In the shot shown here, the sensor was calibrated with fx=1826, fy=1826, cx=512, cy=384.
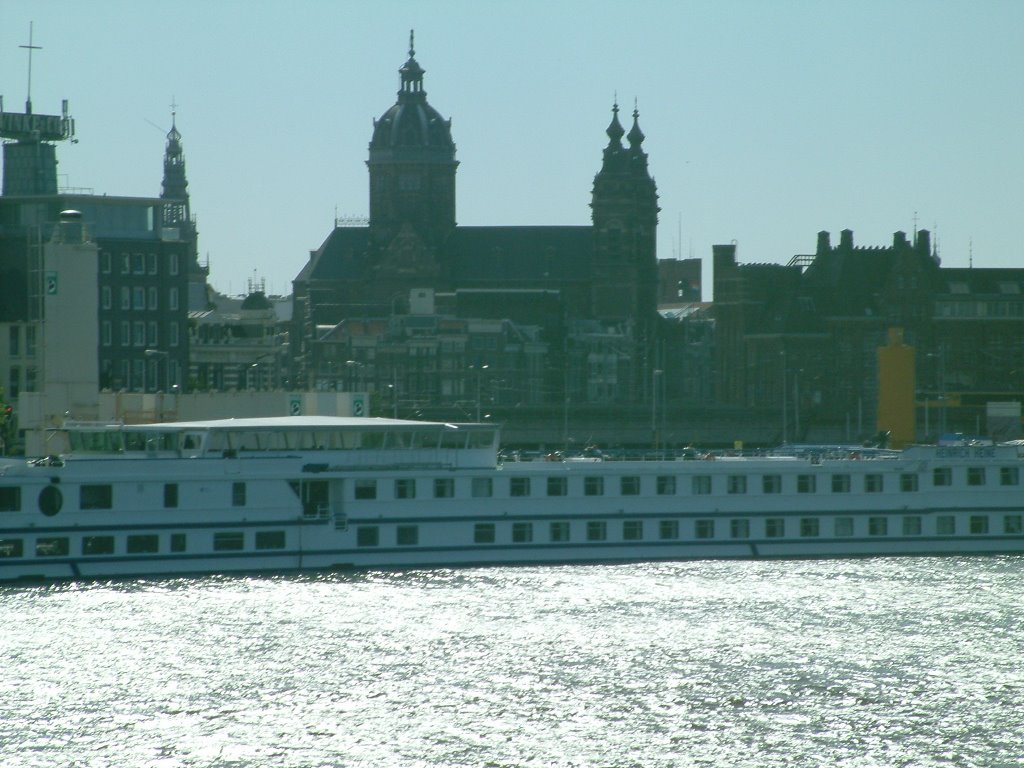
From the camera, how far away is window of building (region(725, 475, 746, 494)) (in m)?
54.8

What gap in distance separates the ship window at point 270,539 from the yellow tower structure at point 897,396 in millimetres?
25741

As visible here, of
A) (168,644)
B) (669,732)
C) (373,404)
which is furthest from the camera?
(373,404)

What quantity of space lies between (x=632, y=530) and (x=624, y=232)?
279 feet

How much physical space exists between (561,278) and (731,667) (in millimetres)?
100089

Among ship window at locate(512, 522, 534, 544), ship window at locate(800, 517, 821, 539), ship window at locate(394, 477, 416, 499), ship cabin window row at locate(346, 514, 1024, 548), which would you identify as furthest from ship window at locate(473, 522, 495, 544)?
ship window at locate(800, 517, 821, 539)

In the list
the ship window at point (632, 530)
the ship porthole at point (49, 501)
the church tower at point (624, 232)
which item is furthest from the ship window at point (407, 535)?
the church tower at point (624, 232)

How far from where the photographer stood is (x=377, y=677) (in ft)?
128

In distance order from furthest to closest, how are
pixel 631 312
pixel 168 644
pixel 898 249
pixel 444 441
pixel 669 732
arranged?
1. pixel 631 312
2. pixel 898 249
3. pixel 444 441
4. pixel 168 644
5. pixel 669 732

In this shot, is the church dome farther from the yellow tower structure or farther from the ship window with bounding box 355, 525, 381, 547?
the ship window with bounding box 355, 525, 381, 547

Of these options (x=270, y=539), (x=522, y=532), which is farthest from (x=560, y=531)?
(x=270, y=539)

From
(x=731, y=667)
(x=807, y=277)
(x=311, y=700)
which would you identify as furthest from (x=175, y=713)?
(x=807, y=277)

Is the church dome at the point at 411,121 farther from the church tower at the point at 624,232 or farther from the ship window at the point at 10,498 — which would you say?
the ship window at the point at 10,498

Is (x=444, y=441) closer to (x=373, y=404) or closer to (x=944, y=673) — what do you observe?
(x=944, y=673)

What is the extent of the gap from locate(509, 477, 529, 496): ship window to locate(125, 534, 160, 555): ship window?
33.6 feet
